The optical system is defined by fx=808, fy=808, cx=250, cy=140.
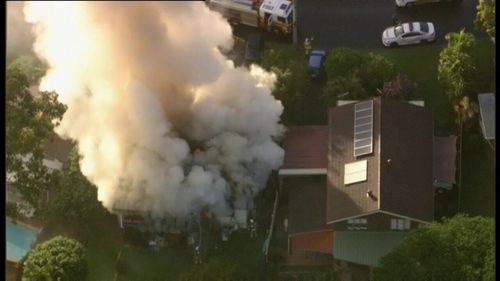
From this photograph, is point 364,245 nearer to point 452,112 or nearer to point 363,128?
point 363,128

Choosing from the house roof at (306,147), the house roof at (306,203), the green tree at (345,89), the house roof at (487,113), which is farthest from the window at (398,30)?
the house roof at (306,203)

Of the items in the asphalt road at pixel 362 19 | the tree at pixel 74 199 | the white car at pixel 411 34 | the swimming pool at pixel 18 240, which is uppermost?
the asphalt road at pixel 362 19

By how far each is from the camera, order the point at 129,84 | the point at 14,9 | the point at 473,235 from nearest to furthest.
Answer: the point at 473,235, the point at 129,84, the point at 14,9

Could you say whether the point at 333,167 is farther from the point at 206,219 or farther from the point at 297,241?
the point at 206,219

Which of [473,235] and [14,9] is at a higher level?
[14,9]

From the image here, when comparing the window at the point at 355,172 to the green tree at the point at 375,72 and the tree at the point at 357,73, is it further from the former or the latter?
the green tree at the point at 375,72

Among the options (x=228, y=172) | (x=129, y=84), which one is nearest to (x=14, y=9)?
(x=129, y=84)

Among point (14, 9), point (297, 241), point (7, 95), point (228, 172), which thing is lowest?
point (297, 241)
